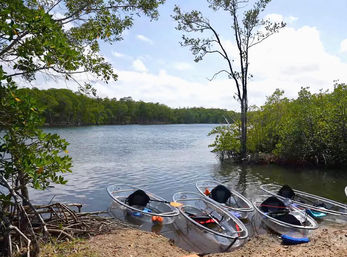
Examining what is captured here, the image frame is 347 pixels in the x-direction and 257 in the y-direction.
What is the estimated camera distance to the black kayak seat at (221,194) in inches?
435

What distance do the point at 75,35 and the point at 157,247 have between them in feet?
19.0

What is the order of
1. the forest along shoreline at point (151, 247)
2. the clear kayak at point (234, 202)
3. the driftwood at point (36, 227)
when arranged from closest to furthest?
the driftwood at point (36, 227) → the forest along shoreline at point (151, 247) → the clear kayak at point (234, 202)

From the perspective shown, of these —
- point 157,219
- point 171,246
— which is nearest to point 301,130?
point 157,219

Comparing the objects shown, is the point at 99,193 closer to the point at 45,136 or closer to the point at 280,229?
the point at 280,229

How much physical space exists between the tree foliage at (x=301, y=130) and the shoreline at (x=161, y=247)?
44.8ft

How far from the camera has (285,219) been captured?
8680 millimetres

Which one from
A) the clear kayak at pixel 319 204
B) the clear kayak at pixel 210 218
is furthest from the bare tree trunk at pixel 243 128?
the clear kayak at pixel 210 218

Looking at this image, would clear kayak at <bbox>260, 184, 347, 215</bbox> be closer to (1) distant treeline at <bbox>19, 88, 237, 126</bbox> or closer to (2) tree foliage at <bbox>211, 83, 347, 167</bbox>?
(2) tree foliage at <bbox>211, 83, 347, 167</bbox>

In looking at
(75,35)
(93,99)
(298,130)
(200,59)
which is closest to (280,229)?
(93,99)

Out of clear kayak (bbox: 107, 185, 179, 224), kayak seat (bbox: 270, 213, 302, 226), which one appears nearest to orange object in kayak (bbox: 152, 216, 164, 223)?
clear kayak (bbox: 107, 185, 179, 224)

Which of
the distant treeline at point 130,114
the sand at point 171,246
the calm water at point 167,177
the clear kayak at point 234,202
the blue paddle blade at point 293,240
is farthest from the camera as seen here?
the distant treeline at point 130,114

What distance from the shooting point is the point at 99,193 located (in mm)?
13484

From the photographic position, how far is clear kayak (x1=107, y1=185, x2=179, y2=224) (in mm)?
9484

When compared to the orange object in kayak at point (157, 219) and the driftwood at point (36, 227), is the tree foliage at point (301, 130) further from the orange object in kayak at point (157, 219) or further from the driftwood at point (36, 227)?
the driftwood at point (36, 227)
